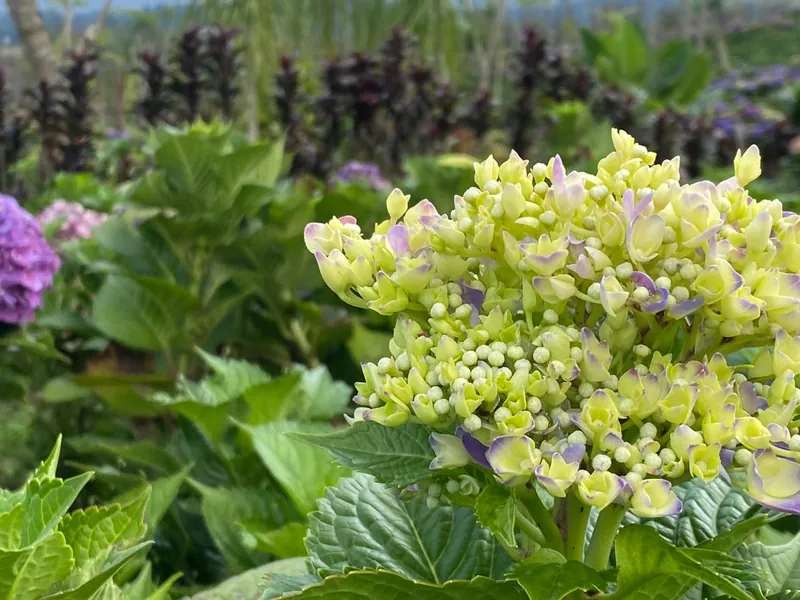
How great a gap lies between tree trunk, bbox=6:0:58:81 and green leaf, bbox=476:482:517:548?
4.22m

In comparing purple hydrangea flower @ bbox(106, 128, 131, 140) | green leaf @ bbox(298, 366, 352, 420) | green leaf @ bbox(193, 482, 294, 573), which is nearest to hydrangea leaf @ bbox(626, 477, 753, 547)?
green leaf @ bbox(193, 482, 294, 573)

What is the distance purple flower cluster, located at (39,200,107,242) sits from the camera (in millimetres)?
2070

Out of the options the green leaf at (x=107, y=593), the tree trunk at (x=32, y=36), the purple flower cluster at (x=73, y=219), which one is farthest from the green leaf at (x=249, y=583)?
the tree trunk at (x=32, y=36)

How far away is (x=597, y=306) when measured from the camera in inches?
19.1

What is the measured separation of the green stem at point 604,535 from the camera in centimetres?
48

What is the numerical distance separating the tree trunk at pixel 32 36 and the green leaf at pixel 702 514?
4.16 meters

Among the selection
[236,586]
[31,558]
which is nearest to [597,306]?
[31,558]

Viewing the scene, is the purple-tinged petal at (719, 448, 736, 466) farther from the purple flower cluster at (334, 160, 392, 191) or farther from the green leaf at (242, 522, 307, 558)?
the purple flower cluster at (334, 160, 392, 191)

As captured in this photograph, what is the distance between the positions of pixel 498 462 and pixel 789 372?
0.17 m

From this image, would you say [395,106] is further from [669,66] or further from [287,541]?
[669,66]

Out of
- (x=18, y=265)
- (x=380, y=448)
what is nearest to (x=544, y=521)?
(x=380, y=448)

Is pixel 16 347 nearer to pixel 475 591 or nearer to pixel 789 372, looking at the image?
pixel 475 591

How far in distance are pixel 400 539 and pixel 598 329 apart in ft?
0.77

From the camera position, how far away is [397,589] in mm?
485
